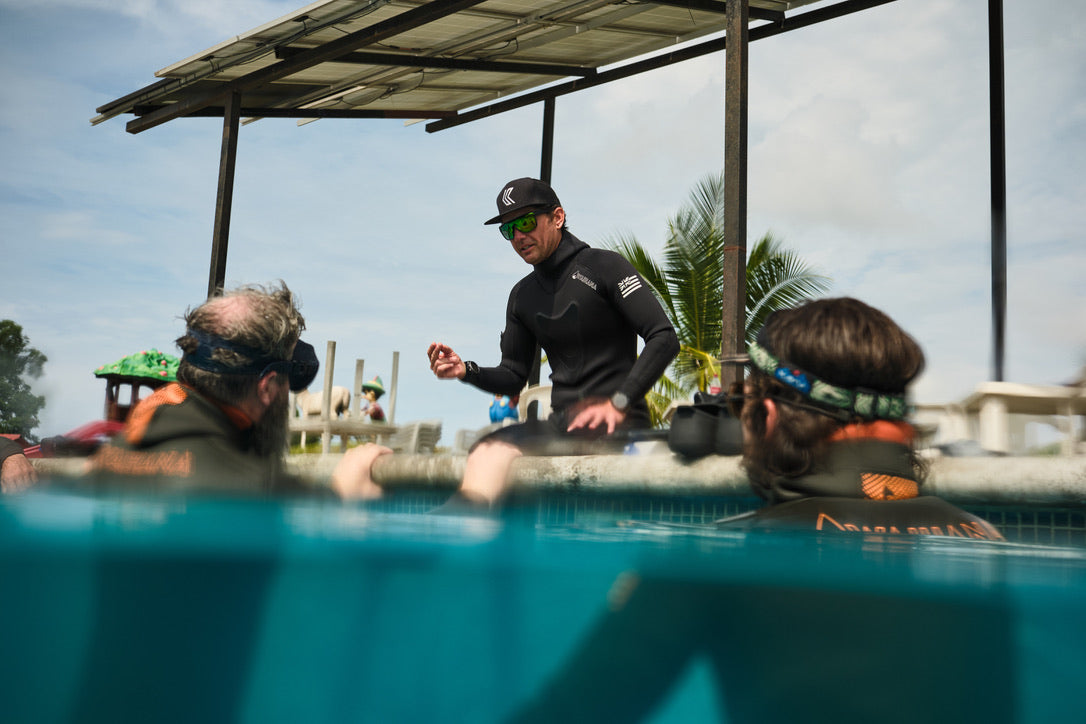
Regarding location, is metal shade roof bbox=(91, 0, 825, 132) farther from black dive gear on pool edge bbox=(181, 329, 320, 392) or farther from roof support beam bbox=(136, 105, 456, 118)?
black dive gear on pool edge bbox=(181, 329, 320, 392)

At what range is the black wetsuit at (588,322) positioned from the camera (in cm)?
355

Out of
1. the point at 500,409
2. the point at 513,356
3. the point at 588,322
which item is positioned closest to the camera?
the point at 588,322

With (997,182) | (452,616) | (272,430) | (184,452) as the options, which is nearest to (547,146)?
(997,182)

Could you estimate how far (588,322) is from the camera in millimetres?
3680

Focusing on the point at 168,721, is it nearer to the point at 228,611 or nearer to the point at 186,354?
the point at 228,611

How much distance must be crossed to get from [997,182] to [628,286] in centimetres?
570

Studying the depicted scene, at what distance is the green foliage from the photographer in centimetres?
264

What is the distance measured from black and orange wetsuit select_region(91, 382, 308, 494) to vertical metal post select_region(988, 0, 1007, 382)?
6914 millimetres

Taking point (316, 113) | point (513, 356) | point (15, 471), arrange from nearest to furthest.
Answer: point (15, 471)
point (513, 356)
point (316, 113)

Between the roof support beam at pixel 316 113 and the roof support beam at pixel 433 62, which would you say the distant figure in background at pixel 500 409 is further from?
the roof support beam at pixel 316 113

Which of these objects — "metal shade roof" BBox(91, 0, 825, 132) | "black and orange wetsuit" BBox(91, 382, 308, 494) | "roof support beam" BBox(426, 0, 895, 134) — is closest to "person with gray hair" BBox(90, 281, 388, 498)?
"black and orange wetsuit" BBox(91, 382, 308, 494)

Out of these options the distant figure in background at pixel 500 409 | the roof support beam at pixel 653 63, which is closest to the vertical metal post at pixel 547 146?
the roof support beam at pixel 653 63

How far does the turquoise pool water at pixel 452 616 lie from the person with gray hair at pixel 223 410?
1.45 ft

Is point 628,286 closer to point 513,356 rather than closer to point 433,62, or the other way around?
point 513,356
